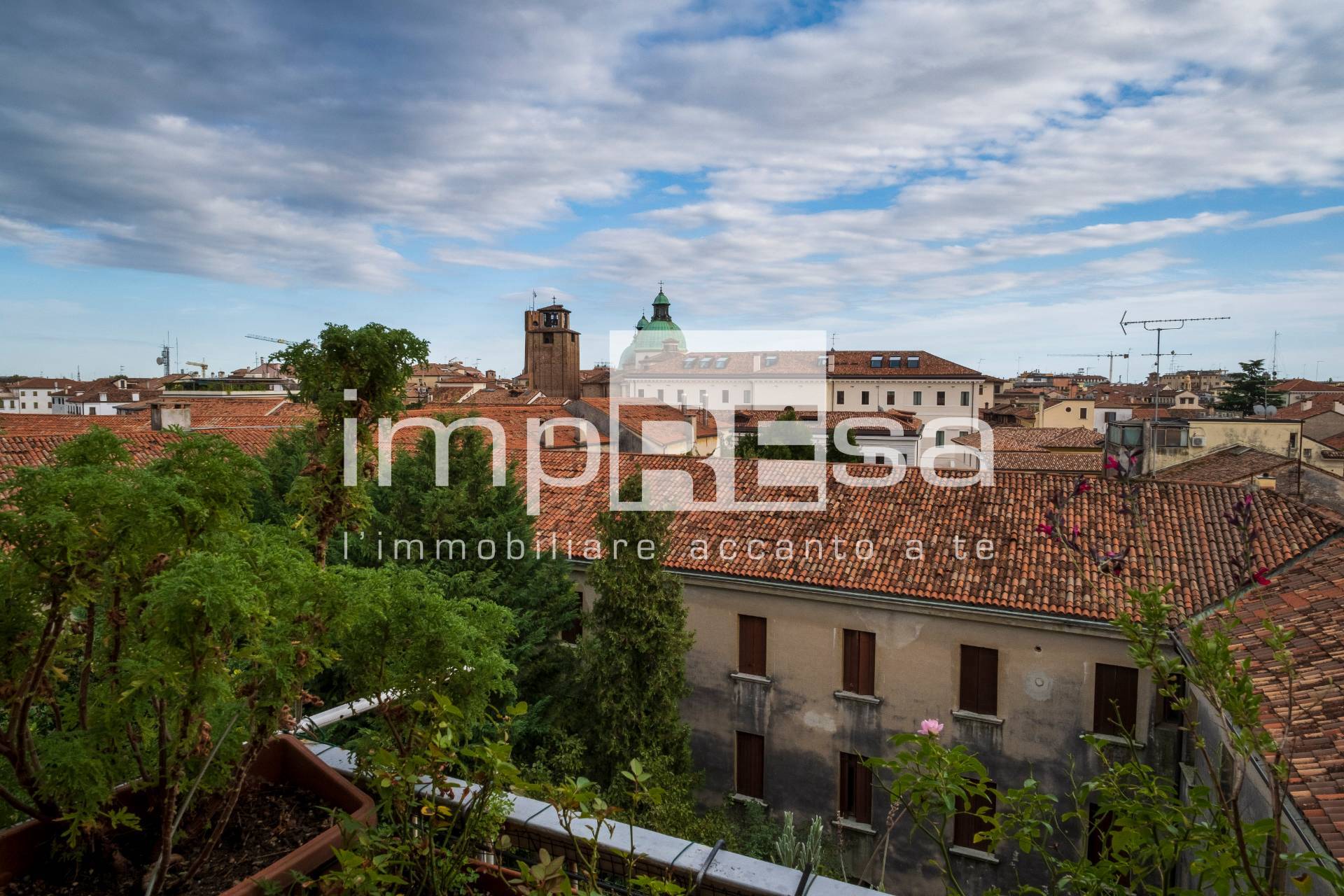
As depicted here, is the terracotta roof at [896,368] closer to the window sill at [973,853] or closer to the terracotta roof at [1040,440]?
the terracotta roof at [1040,440]

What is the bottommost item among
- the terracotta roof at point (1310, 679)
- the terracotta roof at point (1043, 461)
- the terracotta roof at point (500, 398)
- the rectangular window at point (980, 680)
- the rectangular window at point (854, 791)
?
the rectangular window at point (854, 791)

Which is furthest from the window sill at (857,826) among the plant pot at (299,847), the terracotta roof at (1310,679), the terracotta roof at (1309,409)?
the terracotta roof at (1309,409)

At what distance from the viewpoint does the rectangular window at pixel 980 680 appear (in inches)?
467

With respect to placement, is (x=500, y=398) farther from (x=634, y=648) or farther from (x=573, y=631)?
(x=634, y=648)

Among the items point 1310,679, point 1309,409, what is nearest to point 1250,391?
point 1309,409

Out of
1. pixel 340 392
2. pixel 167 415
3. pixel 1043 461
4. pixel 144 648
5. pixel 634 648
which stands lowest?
pixel 634 648

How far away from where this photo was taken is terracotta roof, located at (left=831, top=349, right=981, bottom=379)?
61719mm

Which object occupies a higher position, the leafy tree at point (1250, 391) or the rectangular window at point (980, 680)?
the leafy tree at point (1250, 391)

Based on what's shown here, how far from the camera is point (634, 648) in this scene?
10.1m

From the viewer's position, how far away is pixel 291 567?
7.98ft

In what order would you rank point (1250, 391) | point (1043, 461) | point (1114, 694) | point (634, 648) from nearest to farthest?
point (634, 648), point (1114, 694), point (1043, 461), point (1250, 391)

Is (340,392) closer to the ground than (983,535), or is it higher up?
higher up

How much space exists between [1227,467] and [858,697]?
13430 mm

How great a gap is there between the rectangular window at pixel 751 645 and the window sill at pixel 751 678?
2.5 inches
